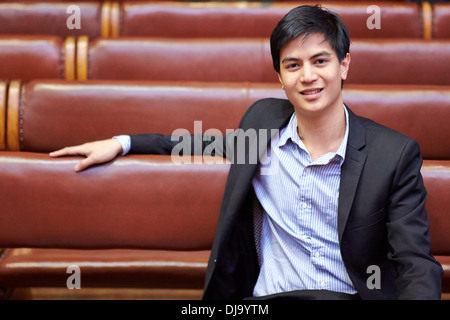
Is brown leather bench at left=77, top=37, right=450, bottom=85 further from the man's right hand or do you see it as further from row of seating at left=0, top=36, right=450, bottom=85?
the man's right hand

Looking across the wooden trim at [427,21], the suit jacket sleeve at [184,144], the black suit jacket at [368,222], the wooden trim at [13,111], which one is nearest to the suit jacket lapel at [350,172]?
the black suit jacket at [368,222]

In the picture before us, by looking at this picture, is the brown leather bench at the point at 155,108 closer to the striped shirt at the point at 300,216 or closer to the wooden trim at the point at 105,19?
the striped shirt at the point at 300,216

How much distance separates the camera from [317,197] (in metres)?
0.43

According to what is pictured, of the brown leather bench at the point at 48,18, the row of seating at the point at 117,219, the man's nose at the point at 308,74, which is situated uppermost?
the brown leather bench at the point at 48,18

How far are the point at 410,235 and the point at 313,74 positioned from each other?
0.53ft

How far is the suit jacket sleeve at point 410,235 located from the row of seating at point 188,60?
0.31m

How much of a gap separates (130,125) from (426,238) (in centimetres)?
36

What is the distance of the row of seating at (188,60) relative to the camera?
0.68 metres

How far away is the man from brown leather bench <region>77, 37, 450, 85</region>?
229 mm

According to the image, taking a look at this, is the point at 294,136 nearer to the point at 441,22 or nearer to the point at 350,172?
the point at 350,172

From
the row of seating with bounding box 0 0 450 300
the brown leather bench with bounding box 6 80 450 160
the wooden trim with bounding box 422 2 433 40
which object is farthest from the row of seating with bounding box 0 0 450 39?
the brown leather bench with bounding box 6 80 450 160

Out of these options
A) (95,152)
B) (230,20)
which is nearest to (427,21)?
(230,20)

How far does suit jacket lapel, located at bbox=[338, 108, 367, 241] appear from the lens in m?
0.41
